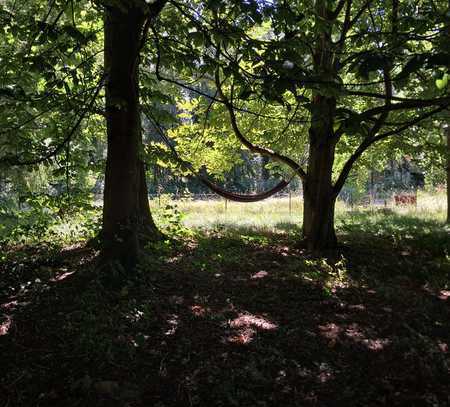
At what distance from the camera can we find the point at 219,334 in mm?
3506

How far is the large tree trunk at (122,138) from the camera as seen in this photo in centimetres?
398

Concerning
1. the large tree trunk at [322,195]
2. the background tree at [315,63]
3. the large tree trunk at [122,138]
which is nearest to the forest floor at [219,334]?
the large tree trunk at [122,138]

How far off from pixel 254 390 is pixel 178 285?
200 centimetres

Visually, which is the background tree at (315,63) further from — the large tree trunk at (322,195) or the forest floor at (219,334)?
the forest floor at (219,334)

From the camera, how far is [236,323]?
148 inches

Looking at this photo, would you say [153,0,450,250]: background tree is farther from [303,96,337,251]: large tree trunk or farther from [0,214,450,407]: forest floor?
[0,214,450,407]: forest floor

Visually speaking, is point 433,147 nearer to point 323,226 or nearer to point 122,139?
point 323,226

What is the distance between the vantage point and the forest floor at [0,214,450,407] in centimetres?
268

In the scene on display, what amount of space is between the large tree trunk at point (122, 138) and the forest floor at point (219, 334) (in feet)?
1.27

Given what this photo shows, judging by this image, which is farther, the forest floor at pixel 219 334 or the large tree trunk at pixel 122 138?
the large tree trunk at pixel 122 138

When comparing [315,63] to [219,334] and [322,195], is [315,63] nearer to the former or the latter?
[219,334]

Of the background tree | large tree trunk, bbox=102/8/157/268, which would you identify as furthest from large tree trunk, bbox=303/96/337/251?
large tree trunk, bbox=102/8/157/268

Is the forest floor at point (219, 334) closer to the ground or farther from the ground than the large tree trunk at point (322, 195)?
closer to the ground

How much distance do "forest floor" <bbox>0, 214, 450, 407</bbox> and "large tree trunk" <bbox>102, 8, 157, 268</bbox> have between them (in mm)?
386
